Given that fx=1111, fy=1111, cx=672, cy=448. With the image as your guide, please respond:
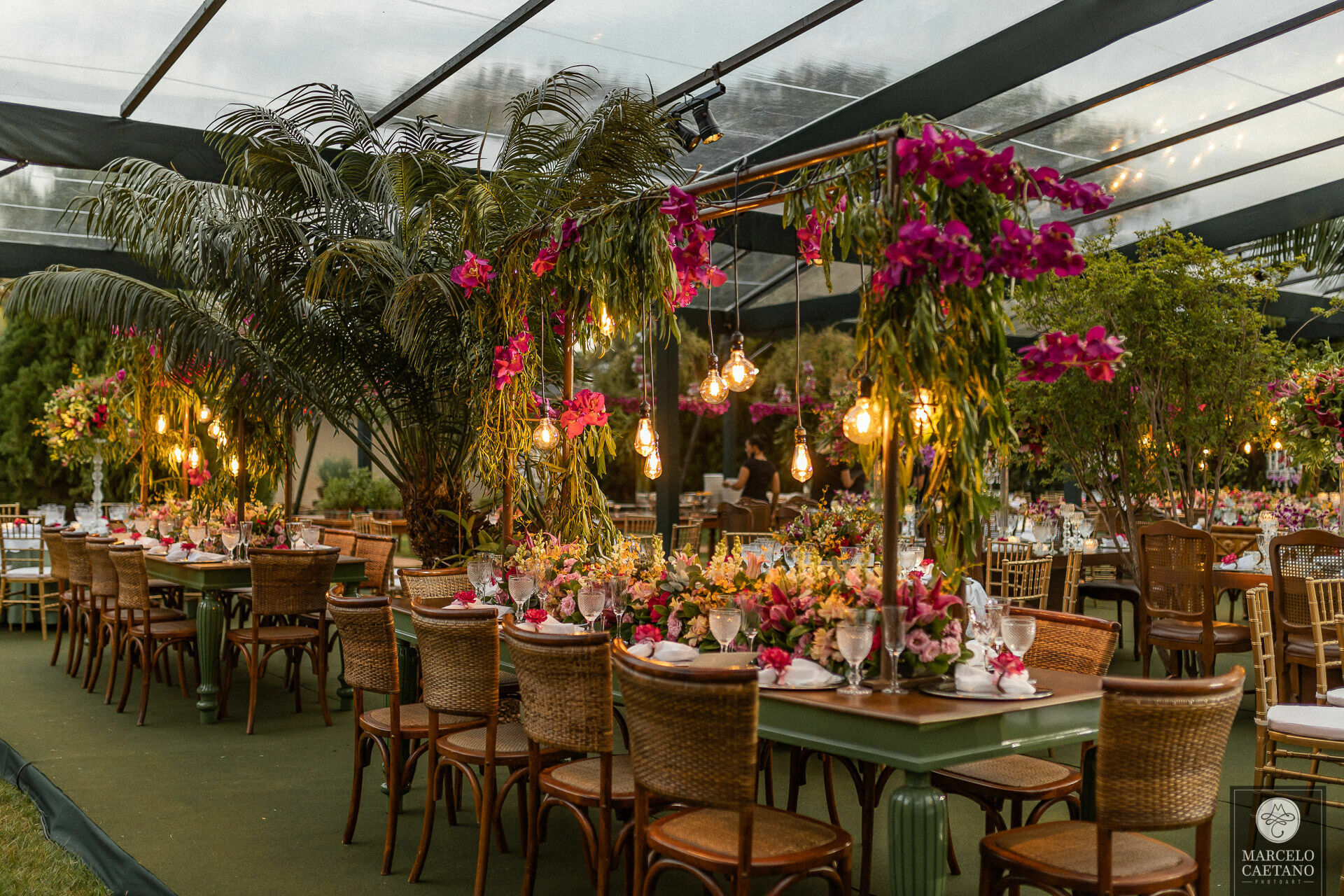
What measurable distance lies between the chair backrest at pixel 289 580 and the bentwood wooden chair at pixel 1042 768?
13.1 feet

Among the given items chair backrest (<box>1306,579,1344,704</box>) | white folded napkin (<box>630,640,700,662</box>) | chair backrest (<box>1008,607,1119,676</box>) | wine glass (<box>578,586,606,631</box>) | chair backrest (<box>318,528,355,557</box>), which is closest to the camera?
white folded napkin (<box>630,640,700,662</box>)

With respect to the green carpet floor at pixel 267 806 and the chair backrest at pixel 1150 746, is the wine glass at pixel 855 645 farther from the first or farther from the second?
the green carpet floor at pixel 267 806

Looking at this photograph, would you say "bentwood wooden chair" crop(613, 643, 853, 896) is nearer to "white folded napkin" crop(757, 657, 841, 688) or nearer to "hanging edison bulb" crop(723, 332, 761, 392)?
"white folded napkin" crop(757, 657, 841, 688)

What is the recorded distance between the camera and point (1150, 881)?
104 inches

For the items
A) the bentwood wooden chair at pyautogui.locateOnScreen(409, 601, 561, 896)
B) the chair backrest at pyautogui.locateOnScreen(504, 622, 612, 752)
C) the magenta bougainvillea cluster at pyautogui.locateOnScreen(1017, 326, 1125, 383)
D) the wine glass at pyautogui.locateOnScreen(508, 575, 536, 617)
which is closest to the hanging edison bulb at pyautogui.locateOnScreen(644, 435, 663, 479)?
the wine glass at pyautogui.locateOnScreen(508, 575, 536, 617)

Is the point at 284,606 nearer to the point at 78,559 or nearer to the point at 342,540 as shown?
the point at 342,540

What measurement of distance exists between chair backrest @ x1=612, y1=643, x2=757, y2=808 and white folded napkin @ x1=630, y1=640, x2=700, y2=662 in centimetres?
64

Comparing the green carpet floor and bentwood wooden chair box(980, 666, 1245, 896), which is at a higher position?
bentwood wooden chair box(980, 666, 1245, 896)

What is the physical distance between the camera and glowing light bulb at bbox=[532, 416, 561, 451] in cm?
524

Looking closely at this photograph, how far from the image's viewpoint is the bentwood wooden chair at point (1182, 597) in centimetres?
627

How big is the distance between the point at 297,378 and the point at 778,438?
11.0 m

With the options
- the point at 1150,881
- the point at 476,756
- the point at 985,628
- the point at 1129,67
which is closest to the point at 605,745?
the point at 476,756

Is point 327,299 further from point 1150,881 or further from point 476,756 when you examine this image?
point 1150,881

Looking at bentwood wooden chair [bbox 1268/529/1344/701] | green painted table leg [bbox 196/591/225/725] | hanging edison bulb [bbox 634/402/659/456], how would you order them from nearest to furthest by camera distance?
hanging edison bulb [bbox 634/402/659/456], bentwood wooden chair [bbox 1268/529/1344/701], green painted table leg [bbox 196/591/225/725]
